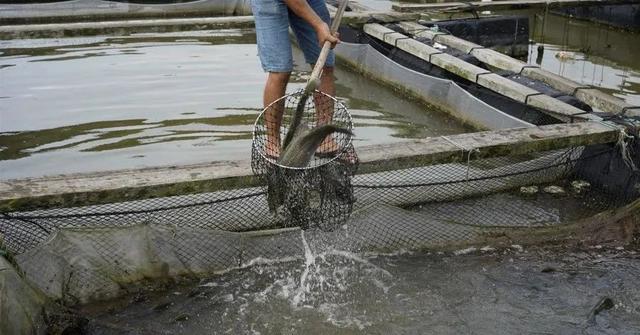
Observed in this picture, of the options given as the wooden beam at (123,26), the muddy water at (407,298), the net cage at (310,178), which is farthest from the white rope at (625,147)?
the wooden beam at (123,26)

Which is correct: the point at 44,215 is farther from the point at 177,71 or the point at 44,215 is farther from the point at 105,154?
the point at 177,71

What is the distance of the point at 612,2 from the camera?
11.4 m

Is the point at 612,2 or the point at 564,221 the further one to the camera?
the point at 612,2

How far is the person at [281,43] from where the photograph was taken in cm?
438

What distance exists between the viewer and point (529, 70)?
7.13 m

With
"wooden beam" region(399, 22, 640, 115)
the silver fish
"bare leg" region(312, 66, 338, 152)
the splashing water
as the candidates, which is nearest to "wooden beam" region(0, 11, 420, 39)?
"wooden beam" region(399, 22, 640, 115)

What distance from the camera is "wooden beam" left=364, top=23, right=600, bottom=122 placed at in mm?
5793

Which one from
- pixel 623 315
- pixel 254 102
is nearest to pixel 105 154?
pixel 254 102

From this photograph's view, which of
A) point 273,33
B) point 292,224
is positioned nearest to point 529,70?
point 273,33

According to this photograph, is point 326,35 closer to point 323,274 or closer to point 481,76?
point 323,274

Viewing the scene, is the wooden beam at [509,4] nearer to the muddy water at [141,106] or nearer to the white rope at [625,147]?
the muddy water at [141,106]

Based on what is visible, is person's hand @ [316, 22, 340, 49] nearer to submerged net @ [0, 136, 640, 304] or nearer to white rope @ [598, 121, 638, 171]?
submerged net @ [0, 136, 640, 304]

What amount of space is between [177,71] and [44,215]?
5462 millimetres

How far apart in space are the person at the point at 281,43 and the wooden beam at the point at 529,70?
2550mm
